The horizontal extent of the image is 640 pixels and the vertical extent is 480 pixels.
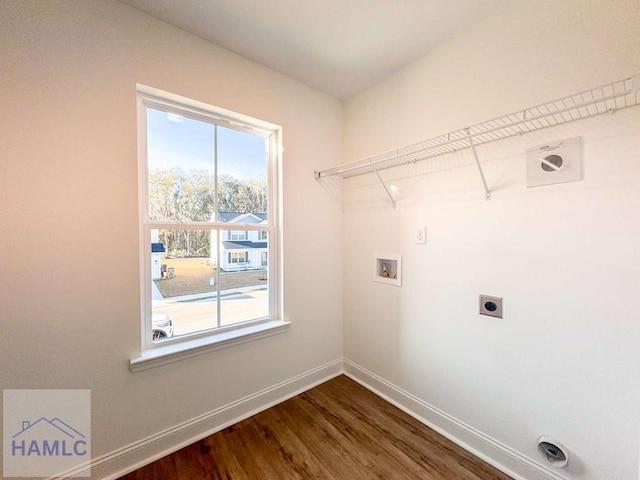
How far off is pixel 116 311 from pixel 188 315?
0.41 m

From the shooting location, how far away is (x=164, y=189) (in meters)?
1.62

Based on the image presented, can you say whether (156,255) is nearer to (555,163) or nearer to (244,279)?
(244,279)

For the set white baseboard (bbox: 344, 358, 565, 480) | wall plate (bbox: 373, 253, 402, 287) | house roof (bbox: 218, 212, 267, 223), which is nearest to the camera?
white baseboard (bbox: 344, 358, 565, 480)

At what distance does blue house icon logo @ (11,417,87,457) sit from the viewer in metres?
1.20

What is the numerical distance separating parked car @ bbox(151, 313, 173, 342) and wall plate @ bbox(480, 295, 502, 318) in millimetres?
1911

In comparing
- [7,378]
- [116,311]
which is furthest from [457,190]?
[7,378]

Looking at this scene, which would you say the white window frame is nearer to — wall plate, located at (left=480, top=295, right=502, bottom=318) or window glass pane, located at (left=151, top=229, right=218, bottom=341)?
window glass pane, located at (left=151, top=229, right=218, bottom=341)

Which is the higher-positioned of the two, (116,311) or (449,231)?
(449,231)

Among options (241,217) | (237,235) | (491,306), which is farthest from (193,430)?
(491,306)

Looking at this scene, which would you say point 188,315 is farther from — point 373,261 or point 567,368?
point 567,368

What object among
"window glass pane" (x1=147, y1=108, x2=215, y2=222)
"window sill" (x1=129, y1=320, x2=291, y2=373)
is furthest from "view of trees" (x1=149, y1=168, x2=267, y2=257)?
"window sill" (x1=129, y1=320, x2=291, y2=373)

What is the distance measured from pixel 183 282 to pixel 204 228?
14.6 inches

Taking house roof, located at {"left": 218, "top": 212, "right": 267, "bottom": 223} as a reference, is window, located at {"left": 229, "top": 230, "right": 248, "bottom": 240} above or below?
below

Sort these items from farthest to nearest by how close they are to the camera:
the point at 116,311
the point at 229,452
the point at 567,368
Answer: the point at 229,452 → the point at 116,311 → the point at 567,368
